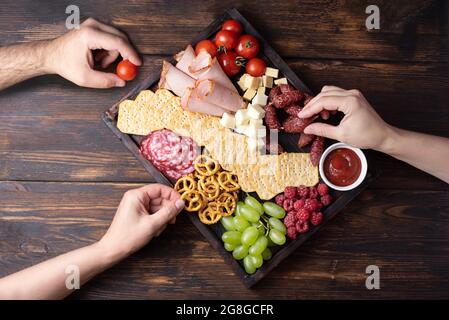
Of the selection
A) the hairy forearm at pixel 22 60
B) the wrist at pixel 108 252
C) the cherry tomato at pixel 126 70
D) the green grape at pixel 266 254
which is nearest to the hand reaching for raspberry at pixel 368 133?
the green grape at pixel 266 254

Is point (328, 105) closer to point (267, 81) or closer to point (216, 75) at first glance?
point (267, 81)

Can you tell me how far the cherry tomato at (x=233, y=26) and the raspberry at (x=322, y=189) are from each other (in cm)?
62

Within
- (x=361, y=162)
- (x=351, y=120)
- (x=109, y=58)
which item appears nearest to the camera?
(x=351, y=120)

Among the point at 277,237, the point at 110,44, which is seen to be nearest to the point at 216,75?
the point at 110,44

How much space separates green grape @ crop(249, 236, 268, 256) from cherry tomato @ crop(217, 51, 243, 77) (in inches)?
24.2

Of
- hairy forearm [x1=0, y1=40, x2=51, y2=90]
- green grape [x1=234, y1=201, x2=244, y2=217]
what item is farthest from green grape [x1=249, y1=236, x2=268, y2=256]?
hairy forearm [x1=0, y1=40, x2=51, y2=90]

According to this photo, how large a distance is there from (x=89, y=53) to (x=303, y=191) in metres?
0.91

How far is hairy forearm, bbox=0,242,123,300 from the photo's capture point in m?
1.71

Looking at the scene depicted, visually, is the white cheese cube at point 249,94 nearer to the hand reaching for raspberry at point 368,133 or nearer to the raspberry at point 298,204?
the hand reaching for raspberry at point 368,133

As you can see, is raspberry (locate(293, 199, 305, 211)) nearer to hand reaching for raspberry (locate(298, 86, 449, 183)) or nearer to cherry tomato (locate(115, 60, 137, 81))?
hand reaching for raspberry (locate(298, 86, 449, 183))

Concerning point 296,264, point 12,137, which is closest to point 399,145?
point 296,264

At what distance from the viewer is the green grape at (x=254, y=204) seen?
5.86ft

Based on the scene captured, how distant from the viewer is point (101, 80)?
1.84m

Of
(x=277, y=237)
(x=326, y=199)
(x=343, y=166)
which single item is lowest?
(x=277, y=237)
